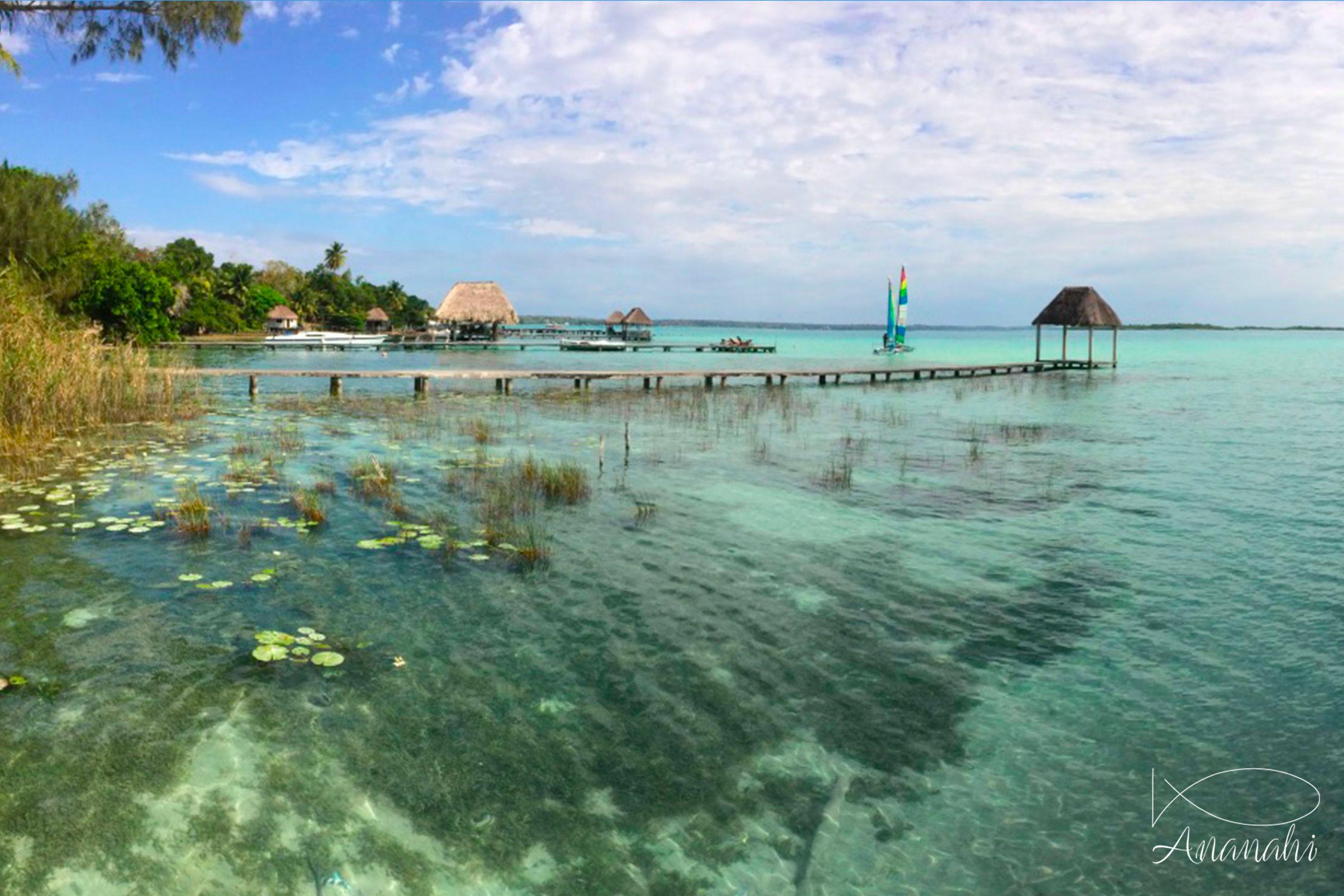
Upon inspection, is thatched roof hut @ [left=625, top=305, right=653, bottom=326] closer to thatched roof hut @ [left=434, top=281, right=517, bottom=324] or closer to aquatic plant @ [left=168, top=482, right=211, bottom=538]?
thatched roof hut @ [left=434, top=281, right=517, bottom=324]

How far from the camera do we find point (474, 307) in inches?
2400

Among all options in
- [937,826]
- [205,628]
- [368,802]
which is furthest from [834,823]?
[205,628]

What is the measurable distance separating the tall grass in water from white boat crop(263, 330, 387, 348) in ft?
129

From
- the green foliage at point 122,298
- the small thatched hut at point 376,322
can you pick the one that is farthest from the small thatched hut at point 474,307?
the green foliage at point 122,298

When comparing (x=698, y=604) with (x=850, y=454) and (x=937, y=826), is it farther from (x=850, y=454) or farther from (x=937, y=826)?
(x=850, y=454)

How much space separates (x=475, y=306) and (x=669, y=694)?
58847 millimetres

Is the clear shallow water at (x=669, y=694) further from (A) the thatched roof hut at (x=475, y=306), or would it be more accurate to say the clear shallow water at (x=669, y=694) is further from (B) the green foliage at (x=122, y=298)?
(A) the thatched roof hut at (x=475, y=306)

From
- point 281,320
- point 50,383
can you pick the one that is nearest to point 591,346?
point 281,320

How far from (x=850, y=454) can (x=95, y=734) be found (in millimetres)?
12597

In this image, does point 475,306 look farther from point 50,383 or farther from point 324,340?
point 50,383

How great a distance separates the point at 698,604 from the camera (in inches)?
268

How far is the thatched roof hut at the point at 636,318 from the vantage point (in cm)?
7112

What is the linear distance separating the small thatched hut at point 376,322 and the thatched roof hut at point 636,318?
21709 mm

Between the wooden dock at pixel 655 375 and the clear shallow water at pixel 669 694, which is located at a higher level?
the wooden dock at pixel 655 375
